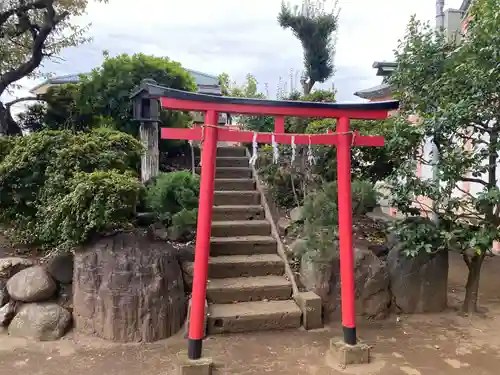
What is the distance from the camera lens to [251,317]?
5.76 meters

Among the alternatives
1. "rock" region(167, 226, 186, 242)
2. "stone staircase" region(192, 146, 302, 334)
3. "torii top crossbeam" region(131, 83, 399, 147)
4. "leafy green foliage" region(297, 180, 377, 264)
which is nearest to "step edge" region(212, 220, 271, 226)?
"stone staircase" region(192, 146, 302, 334)

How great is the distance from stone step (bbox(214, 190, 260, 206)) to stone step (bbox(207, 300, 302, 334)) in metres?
2.49

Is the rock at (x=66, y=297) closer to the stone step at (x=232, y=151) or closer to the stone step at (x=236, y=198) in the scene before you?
the stone step at (x=236, y=198)

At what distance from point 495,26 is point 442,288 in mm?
3820

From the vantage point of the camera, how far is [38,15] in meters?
10.8

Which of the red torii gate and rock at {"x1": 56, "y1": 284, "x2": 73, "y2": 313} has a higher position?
the red torii gate

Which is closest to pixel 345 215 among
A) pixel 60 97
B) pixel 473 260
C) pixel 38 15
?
pixel 473 260

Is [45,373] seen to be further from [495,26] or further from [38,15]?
[38,15]

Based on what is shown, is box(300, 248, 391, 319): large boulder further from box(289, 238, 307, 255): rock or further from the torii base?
the torii base

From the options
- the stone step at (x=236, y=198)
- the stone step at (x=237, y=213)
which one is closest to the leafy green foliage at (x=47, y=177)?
the stone step at (x=237, y=213)

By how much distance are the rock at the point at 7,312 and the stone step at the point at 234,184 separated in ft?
13.6

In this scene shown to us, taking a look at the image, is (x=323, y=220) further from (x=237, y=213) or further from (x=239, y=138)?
(x=239, y=138)

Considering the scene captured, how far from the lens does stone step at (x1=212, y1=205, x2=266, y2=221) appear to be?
7710 millimetres

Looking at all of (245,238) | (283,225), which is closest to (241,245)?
(245,238)
